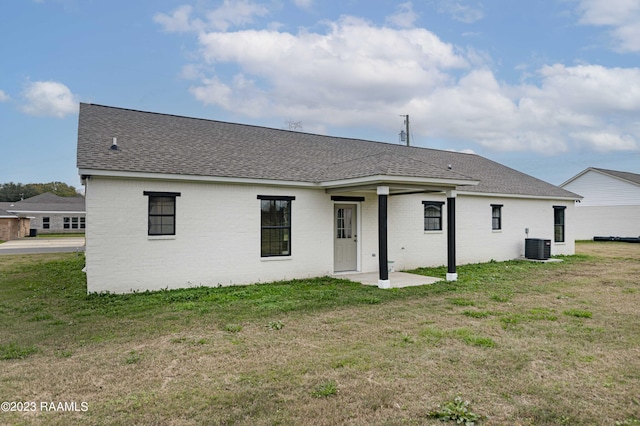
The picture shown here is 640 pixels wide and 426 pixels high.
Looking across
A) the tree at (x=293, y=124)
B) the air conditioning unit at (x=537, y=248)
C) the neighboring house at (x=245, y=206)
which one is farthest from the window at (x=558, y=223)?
the tree at (x=293, y=124)

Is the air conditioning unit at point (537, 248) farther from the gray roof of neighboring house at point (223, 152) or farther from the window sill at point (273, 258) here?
the window sill at point (273, 258)

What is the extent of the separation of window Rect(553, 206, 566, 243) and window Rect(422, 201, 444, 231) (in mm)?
7719

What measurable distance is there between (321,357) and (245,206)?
6.57 meters

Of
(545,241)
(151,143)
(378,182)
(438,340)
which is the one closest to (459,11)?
(378,182)

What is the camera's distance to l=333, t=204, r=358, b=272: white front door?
42.2 ft

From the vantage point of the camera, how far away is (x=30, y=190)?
76562 millimetres

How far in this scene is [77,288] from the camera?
1053 centimetres

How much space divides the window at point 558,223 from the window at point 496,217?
4007 mm

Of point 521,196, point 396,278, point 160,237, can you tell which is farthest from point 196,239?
point 521,196

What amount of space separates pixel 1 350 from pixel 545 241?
58.3 feet

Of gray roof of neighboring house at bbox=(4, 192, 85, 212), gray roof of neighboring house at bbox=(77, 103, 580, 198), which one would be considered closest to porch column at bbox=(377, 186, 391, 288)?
gray roof of neighboring house at bbox=(77, 103, 580, 198)

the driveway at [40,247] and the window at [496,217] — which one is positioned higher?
the window at [496,217]

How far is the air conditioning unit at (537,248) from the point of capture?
54.9 feet

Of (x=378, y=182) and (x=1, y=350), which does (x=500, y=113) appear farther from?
(x=1, y=350)
